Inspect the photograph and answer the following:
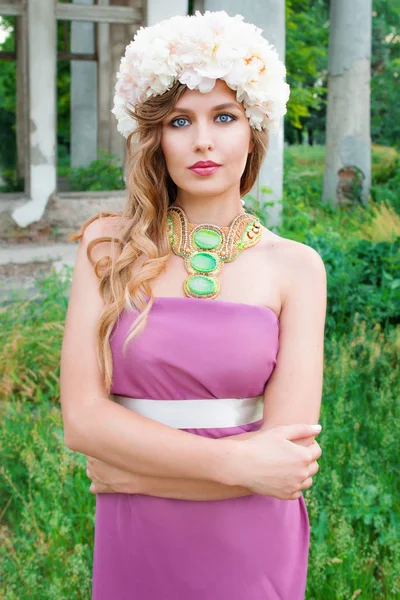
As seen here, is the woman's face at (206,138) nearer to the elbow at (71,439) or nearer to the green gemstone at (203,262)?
the green gemstone at (203,262)

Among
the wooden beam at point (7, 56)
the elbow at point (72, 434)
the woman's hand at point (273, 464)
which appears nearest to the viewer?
the woman's hand at point (273, 464)

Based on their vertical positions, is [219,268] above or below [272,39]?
below

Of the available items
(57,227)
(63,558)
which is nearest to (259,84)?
(63,558)

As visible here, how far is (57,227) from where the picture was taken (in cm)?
652

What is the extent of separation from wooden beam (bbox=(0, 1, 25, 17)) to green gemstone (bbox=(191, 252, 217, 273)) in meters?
4.98

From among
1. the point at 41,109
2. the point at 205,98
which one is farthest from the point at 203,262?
the point at 41,109

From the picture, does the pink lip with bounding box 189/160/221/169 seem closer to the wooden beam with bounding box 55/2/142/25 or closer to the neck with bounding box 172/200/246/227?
the neck with bounding box 172/200/246/227

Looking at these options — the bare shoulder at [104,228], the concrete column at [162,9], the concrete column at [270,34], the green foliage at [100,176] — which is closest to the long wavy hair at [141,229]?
the bare shoulder at [104,228]

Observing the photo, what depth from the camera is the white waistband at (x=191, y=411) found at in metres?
1.83

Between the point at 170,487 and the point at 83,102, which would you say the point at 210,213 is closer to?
the point at 170,487

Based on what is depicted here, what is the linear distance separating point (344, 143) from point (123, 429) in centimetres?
1148

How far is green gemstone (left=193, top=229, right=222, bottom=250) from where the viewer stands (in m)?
1.93

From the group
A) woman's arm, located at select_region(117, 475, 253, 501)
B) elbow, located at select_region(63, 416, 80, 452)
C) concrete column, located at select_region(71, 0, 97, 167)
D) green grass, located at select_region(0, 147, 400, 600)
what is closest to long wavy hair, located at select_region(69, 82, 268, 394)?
elbow, located at select_region(63, 416, 80, 452)

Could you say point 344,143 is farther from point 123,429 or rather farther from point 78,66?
point 123,429
